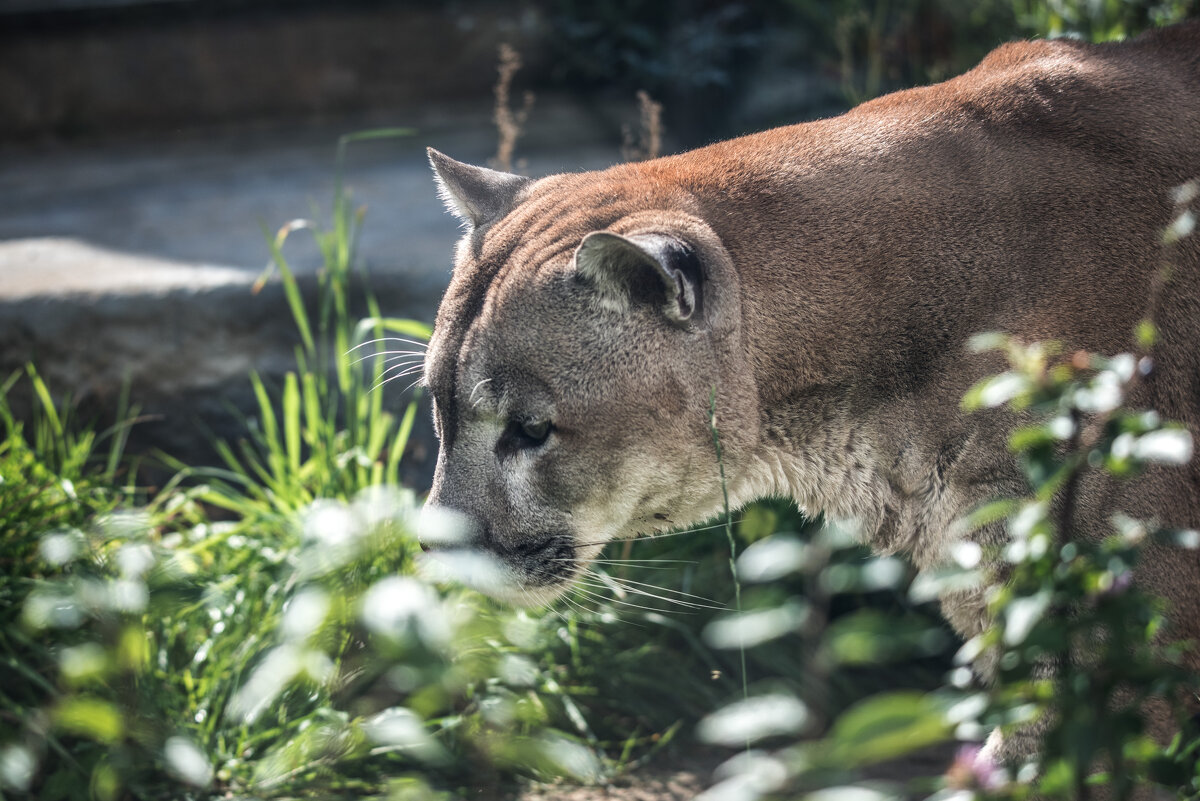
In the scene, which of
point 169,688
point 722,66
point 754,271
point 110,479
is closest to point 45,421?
point 110,479

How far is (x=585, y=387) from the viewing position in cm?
256

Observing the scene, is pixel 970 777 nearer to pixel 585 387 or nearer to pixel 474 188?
pixel 585 387

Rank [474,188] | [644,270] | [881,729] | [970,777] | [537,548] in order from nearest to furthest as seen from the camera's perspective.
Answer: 1. [881,729]
2. [970,777]
3. [644,270]
4. [537,548]
5. [474,188]

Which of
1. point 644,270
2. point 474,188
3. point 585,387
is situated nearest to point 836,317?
point 644,270

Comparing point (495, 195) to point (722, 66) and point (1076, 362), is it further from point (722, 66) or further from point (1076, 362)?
point (722, 66)

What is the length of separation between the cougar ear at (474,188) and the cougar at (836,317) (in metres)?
0.39

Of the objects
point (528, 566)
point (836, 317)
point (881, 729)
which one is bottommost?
point (528, 566)

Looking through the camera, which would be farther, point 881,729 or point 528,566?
point 528,566

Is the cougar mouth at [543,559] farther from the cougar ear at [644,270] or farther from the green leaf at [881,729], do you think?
the green leaf at [881,729]

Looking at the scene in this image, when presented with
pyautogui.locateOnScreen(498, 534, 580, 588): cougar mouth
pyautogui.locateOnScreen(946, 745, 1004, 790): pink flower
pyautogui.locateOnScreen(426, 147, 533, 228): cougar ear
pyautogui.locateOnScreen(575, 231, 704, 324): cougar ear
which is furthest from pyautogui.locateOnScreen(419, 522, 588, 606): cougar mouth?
pyautogui.locateOnScreen(946, 745, 1004, 790): pink flower

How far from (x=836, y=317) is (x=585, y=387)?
63 centimetres

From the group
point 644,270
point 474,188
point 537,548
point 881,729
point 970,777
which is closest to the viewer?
point 881,729

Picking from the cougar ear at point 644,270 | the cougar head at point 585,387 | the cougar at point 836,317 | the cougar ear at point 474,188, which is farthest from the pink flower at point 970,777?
the cougar ear at point 474,188

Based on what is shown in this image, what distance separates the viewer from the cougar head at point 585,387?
100 inches
